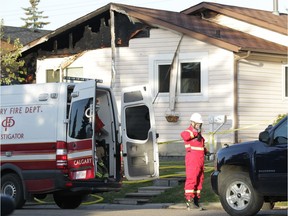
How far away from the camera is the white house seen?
23.9 m

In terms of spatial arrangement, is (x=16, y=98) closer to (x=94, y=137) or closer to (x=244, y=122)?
(x=94, y=137)

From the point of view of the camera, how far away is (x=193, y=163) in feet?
48.9

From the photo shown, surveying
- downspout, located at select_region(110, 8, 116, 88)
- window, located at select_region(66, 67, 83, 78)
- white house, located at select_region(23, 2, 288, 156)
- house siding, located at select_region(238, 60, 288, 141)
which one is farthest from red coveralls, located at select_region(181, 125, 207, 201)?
window, located at select_region(66, 67, 83, 78)

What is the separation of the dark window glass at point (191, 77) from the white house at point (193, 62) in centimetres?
3

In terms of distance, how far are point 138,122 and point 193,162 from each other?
1.51 m

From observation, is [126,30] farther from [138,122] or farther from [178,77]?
[138,122]

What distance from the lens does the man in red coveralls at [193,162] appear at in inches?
587

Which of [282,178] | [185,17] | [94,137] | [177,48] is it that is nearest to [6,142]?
[94,137]

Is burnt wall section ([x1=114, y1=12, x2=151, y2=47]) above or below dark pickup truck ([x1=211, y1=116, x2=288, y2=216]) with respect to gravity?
above

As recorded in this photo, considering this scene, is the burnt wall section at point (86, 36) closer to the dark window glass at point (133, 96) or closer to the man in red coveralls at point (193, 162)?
the dark window glass at point (133, 96)

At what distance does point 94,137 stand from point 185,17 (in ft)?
44.1

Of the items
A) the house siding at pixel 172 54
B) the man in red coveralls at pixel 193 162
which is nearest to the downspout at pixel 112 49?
the house siding at pixel 172 54

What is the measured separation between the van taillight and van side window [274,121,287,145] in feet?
14.0

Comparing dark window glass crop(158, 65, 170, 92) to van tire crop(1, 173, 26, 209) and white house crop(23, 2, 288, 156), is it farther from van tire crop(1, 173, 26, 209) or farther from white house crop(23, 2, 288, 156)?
van tire crop(1, 173, 26, 209)
